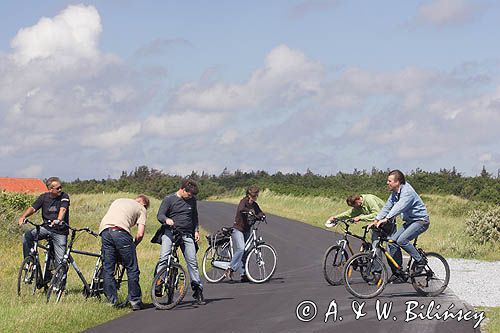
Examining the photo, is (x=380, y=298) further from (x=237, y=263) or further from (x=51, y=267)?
(x=51, y=267)

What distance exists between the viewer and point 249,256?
15.2 metres

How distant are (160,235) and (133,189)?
73.4 metres

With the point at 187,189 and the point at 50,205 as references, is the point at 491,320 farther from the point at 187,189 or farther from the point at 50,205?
the point at 50,205

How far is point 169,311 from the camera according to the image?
38.0 ft

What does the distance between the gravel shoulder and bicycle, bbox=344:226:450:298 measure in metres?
0.53

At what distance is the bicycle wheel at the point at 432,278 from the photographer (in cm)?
1279

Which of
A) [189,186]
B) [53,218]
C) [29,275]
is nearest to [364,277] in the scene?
[189,186]

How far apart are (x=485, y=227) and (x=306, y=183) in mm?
59390

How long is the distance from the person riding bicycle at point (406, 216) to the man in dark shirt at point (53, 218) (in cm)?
542

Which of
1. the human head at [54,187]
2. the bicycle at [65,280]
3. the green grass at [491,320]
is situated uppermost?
the human head at [54,187]

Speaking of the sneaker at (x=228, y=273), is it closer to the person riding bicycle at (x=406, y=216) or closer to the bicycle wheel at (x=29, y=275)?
the person riding bicycle at (x=406, y=216)

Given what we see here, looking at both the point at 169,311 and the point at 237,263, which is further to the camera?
the point at 237,263

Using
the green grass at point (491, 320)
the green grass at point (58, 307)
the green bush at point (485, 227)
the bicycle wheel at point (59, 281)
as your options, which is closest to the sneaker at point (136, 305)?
the green grass at point (58, 307)

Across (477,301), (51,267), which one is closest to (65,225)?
(51,267)
